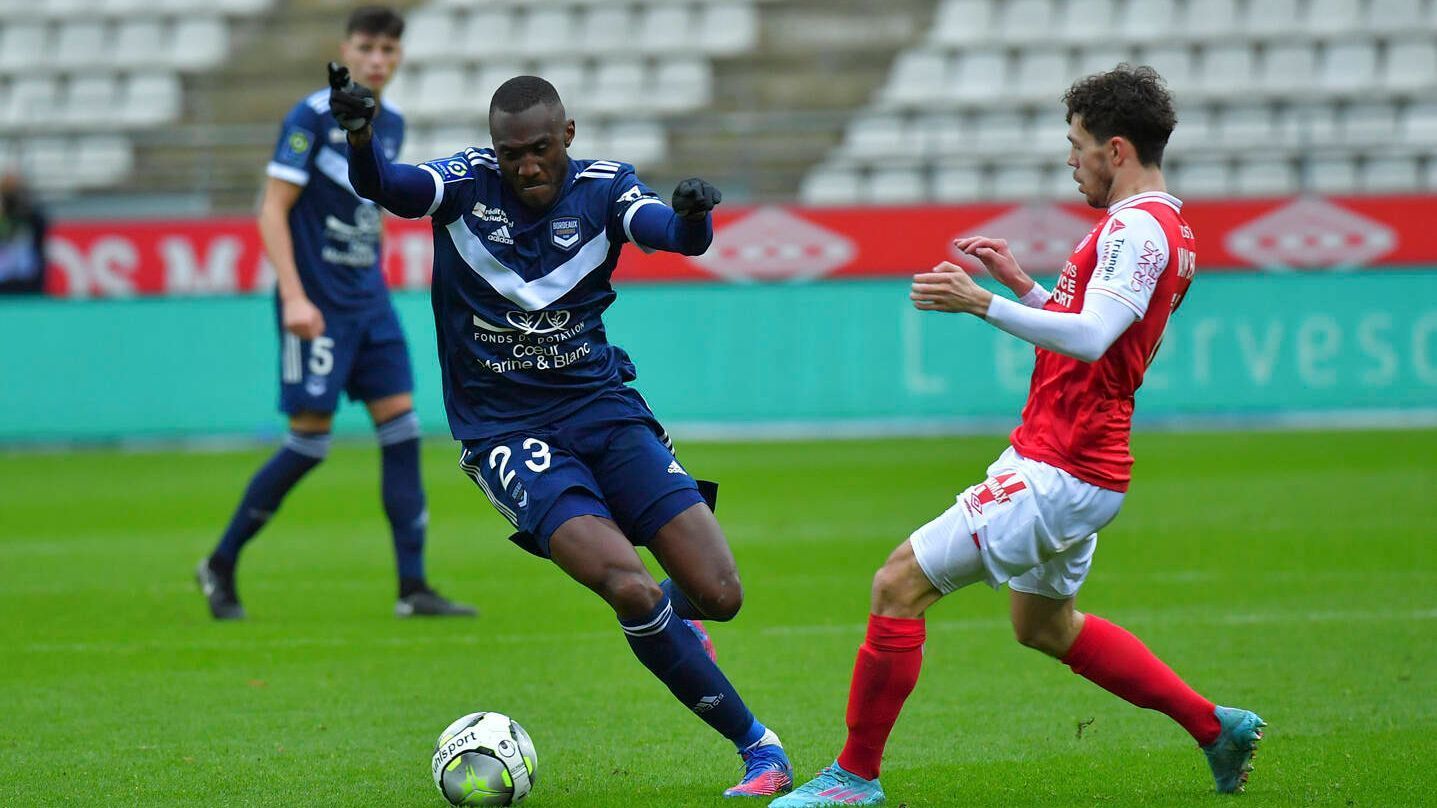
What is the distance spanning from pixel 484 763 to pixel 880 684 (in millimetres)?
1082

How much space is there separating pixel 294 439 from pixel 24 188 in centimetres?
1127

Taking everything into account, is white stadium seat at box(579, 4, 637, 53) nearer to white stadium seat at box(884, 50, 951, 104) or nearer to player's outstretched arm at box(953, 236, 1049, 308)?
white stadium seat at box(884, 50, 951, 104)

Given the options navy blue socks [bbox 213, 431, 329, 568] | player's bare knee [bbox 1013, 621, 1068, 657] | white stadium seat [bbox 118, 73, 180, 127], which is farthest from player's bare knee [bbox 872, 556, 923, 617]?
white stadium seat [bbox 118, 73, 180, 127]

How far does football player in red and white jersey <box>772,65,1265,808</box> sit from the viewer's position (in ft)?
15.2

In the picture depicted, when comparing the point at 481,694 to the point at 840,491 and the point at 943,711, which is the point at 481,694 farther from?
the point at 840,491

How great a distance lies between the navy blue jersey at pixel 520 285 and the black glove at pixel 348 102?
346 mm

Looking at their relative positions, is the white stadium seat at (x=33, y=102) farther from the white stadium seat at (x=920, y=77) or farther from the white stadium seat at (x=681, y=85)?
the white stadium seat at (x=920, y=77)

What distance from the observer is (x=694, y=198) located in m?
4.70

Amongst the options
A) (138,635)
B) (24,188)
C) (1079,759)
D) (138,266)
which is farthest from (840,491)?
(24,188)

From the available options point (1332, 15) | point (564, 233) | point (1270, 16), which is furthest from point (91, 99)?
point (564, 233)

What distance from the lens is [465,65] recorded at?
22938mm

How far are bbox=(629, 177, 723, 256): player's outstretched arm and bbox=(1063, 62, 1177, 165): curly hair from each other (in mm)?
1027

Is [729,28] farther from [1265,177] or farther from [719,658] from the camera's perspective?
[719,658]

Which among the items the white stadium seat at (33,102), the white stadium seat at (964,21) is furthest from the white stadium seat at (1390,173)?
the white stadium seat at (33,102)
